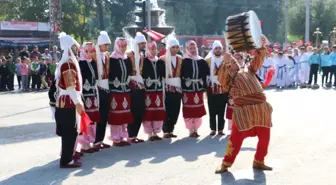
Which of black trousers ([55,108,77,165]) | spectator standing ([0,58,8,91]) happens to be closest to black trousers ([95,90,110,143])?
black trousers ([55,108,77,165])

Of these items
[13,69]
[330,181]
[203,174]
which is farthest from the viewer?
[13,69]

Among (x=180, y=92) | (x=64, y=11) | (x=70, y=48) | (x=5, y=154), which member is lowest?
(x=5, y=154)

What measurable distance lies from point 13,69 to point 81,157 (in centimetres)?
1467

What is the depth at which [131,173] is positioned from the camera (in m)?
6.85

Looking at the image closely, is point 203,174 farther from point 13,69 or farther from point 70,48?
point 13,69

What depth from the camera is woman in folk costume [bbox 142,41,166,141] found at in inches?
355

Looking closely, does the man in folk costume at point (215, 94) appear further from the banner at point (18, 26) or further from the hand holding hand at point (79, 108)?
the banner at point (18, 26)

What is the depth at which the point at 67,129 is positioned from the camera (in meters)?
7.14

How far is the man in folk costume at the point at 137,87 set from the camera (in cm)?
884

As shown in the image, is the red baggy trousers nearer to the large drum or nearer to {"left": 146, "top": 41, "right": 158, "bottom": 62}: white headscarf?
the large drum

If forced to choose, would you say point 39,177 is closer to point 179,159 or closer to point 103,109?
point 103,109

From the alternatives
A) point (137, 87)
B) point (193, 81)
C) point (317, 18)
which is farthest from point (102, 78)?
point (317, 18)

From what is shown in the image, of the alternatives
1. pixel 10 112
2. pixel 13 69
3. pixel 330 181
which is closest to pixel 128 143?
pixel 330 181

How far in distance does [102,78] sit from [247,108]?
2.74 m
